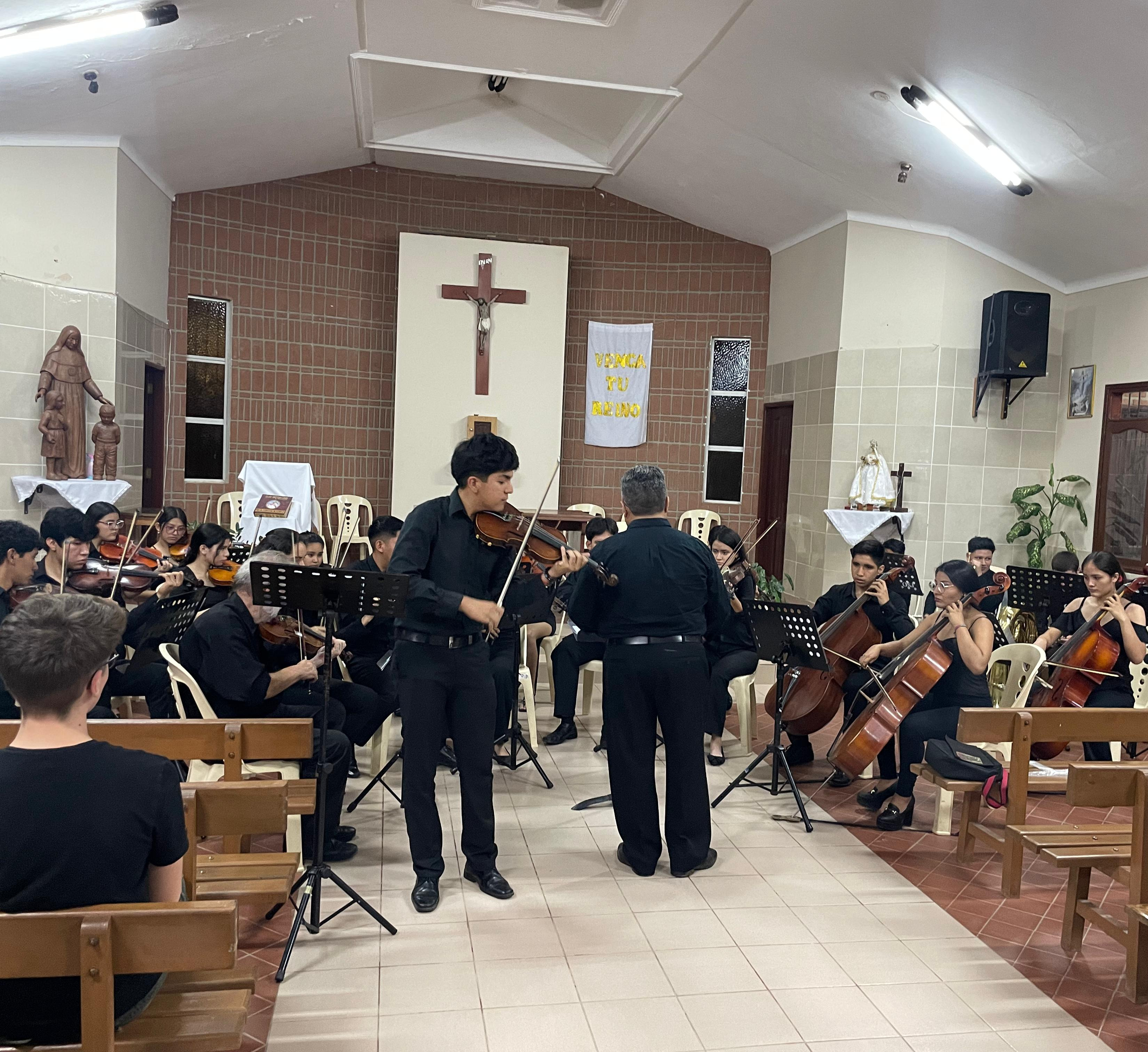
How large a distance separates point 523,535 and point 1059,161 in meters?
5.37

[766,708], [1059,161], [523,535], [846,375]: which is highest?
[1059,161]

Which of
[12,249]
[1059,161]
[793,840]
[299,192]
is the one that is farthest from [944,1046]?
[299,192]

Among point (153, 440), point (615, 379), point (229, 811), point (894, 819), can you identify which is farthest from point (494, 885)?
point (615, 379)

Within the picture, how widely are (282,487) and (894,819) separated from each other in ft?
21.7

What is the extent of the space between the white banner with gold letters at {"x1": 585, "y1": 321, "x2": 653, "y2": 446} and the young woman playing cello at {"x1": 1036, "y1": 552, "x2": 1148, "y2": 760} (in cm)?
595

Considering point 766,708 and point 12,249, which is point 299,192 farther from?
point 766,708

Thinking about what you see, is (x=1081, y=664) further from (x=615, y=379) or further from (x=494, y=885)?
(x=615, y=379)

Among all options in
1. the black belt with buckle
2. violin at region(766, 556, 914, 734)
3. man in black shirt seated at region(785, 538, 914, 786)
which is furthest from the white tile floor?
man in black shirt seated at region(785, 538, 914, 786)

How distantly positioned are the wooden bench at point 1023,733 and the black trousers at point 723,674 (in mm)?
1777

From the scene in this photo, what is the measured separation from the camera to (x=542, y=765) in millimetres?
5348

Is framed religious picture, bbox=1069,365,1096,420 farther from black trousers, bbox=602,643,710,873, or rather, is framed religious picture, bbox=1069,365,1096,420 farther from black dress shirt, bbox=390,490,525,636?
black dress shirt, bbox=390,490,525,636

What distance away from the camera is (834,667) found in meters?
4.99

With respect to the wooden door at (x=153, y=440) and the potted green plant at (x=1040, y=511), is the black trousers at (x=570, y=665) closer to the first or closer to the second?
the potted green plant at (x=1040, y=511)

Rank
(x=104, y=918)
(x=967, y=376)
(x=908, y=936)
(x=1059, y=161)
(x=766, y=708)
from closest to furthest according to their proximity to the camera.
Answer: (x=104, y=918), (x=908, y=936), (x=766, y=708), (x=1059, y=161), (x=967, y=376)
